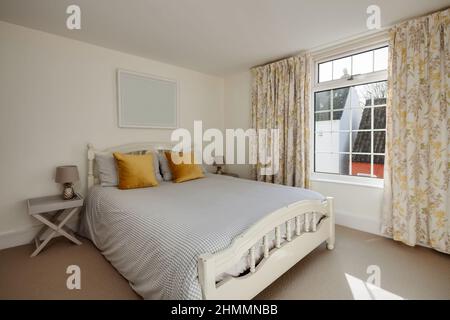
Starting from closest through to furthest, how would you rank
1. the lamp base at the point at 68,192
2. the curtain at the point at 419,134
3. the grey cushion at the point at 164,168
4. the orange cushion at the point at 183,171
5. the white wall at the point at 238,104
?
the curtain at the point at 419,134
the lamp base at the point at 68,192
the orange cushion at the point at 183,171
the grey cushion at the point at 164,168
the white wall at the point at 238,104

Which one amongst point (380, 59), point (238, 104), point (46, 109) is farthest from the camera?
point (238, 104)

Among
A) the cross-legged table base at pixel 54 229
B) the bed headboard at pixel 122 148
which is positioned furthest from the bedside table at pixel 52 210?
the bed headboard at pixel 122 148

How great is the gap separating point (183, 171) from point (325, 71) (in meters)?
2.45

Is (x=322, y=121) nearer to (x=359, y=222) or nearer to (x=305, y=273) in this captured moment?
(x=359, y=222)

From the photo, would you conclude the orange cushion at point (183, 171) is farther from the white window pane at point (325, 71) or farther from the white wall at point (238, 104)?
the white window pane at point (325, 71)

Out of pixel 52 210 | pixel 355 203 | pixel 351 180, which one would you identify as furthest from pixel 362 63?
pixel 52 210

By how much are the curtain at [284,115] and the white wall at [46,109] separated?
199 centimetres

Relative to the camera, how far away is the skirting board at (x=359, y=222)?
8.93ft

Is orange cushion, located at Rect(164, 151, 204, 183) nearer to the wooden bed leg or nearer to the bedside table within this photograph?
the bedside table

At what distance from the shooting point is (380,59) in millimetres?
2711

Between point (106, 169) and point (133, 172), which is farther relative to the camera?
point (106, 169)

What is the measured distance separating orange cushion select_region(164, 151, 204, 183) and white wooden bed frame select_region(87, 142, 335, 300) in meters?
1.65
